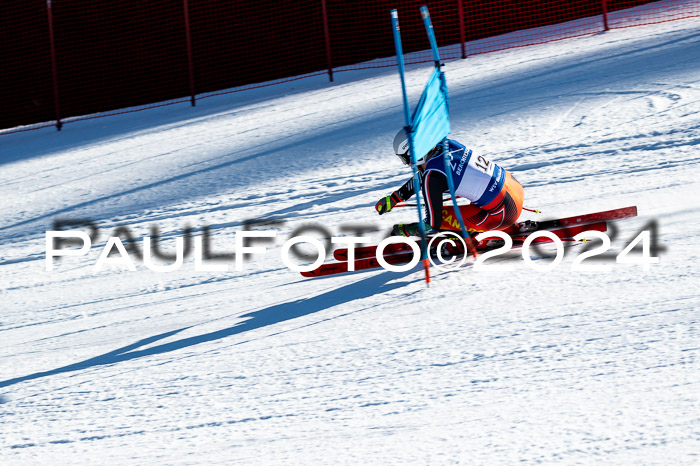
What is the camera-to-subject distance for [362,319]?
545 cm

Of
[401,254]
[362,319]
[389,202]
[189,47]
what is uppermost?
[189,47]

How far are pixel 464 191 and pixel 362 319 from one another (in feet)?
3.95

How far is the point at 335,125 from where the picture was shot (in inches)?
443

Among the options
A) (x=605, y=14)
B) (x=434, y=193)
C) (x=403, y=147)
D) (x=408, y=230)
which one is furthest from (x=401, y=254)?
(x=605, y=14)

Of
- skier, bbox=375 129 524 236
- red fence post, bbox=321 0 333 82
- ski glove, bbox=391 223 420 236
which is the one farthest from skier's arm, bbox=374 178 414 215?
red fence post, bbox=321 0 333 82

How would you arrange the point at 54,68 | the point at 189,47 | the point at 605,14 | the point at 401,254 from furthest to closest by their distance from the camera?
the point at 54,68, the point at 189,47, the point at 605,14, the point at 401,254

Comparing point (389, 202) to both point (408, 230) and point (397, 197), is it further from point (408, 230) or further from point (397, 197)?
point (408, 230)

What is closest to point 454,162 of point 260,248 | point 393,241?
point 393,241

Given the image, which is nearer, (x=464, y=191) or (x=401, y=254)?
(x=464, y=191)

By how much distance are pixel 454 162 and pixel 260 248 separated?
2.21 meters

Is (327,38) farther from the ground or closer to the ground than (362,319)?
farther from the ground

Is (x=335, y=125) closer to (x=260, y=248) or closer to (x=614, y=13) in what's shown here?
(x=260, y=248)

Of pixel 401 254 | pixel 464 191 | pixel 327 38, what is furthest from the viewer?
pixel 327 38

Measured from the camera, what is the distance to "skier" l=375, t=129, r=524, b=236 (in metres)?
5.81
